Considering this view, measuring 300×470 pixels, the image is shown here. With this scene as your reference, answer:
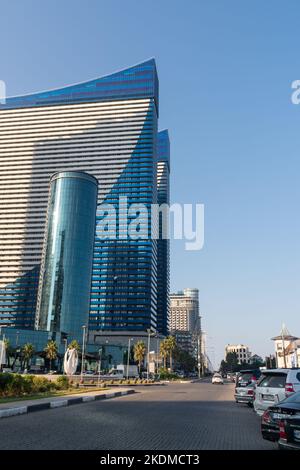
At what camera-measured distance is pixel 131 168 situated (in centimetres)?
19488

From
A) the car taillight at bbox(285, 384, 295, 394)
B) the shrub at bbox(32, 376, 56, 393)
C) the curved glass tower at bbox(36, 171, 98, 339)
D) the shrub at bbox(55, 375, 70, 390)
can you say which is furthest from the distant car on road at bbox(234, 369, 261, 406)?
the curved glass tower at bbox(36, 171, 98, 339)

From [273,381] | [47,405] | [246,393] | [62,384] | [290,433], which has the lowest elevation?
[62,384]

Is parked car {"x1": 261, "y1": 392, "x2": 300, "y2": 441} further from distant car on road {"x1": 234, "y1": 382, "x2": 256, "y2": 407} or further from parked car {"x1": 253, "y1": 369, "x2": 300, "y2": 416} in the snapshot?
distant car on road {"x1": 234, "y1": 382, "x2": 256, "y2": 407}

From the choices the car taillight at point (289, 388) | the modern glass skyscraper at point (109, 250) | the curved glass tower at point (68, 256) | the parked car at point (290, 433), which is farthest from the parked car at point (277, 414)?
the modern glass skyscraper at point (109, 250)

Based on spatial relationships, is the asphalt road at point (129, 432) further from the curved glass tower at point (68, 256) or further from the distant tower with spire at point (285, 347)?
the curved glass tower at point (68, 256)

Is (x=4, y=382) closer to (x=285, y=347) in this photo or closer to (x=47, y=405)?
(x=47, y=405)

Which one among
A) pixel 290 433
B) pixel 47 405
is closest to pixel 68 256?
pixel 47 405

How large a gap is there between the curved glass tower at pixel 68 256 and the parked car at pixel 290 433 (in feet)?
451

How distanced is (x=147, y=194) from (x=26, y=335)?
85.8 m

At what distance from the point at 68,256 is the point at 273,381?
13386 centimetres

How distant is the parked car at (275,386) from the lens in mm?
11984

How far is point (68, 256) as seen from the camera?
143 meters

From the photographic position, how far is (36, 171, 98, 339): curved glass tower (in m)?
141

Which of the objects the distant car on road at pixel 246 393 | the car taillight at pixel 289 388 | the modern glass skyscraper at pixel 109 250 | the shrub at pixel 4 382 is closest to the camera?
the car taillight at pixel 289 388
